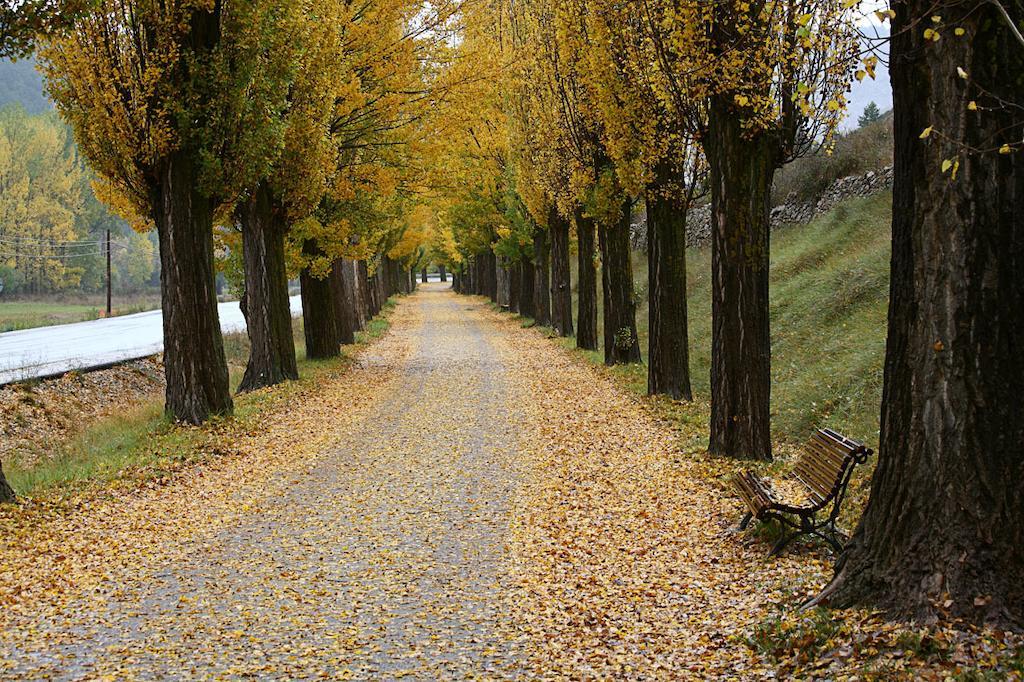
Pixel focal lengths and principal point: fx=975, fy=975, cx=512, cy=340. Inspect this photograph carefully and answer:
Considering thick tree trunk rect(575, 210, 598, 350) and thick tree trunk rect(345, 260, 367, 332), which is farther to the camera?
thick tree trunk rect(345, 260, 367, 332)

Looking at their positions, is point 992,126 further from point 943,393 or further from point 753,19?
point 753,19

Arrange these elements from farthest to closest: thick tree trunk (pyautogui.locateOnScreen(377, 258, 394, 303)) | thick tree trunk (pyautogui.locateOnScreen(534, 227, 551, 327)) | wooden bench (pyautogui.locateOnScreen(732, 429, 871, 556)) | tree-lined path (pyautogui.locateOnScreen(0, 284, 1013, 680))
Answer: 1. thick tree trunk (pyautogui.locateOnScreen(377, 258, 394, 303))
2. thick tree trunk (pyautogui.locateOnScreen(534, 227, 551, 327))
3. wooden bench (pyautogui.locateOnScreen(732, 429, 871, 556))
4. tree-lined path (pyautogui.locateOnScreen(0, 284, 1013, 680))

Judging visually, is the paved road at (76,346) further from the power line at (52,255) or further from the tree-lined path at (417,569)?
the power line at (52,255)

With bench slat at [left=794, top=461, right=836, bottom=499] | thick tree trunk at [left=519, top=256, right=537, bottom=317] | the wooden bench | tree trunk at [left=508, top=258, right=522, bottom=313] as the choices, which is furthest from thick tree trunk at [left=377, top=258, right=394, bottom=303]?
the wooden bench

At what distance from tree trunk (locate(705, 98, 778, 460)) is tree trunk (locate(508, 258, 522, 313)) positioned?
3371cm

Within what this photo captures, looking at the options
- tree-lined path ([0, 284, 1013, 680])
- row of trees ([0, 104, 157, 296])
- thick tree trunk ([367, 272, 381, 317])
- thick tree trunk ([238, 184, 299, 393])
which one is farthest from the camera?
row of trees ([0, 104, 157, 296])

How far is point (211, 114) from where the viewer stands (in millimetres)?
14234

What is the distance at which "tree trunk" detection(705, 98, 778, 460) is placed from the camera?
10703 millimetres

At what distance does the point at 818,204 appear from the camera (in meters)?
33.6

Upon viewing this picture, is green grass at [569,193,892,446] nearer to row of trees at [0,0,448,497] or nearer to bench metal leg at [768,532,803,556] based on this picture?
bench metal leg at [768,532,803,556]

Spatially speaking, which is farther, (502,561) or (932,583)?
(502,561)

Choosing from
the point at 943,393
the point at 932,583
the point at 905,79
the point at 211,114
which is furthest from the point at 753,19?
the point at 211,114

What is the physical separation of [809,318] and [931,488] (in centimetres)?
1745

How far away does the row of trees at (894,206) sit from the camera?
5371 mm
